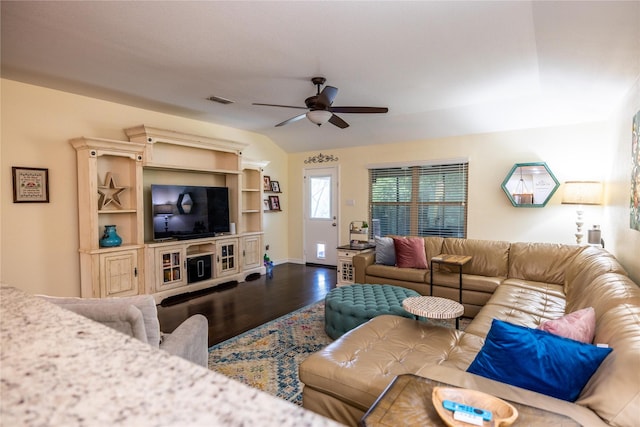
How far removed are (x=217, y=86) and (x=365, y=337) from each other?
309 centimetres

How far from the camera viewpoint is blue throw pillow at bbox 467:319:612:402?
1.29 meters

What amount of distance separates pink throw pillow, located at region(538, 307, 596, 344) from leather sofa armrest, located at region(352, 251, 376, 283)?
9.70 ft

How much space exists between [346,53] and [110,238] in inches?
135

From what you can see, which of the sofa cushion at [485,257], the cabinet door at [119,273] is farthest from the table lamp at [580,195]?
the cabinet door at [119,273]

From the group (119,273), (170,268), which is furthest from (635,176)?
(119,273)

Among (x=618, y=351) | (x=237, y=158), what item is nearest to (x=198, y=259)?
(x=237, y=158)

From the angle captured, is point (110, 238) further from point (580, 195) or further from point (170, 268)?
point (580, 195)

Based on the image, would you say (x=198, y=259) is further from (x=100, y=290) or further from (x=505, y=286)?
(x=505, y=286)

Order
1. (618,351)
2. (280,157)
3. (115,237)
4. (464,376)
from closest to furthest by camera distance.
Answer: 1. (618,351)
2. (464,376)
3. (115,237)
4. (280,157)

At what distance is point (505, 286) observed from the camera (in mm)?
3447

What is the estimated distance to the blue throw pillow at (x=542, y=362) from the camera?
4.24 ft

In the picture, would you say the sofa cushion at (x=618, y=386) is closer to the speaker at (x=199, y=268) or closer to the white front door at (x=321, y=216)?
the speaker at (x=199, y=268)

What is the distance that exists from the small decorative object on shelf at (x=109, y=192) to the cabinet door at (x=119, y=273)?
64 centimetres

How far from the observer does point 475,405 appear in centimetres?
108
